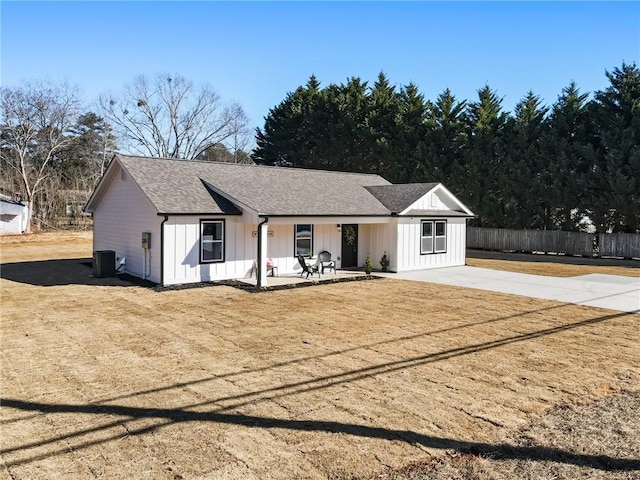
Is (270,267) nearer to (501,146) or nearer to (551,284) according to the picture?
(551,284)

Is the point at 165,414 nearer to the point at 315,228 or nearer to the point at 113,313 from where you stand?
the point at 113,313

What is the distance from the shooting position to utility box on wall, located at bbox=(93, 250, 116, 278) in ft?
53.9

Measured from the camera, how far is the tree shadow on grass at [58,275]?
1539 centimetres

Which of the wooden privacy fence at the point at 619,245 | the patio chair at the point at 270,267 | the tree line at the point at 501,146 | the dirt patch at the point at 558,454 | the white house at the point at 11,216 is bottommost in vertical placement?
the dirt patch at the point at 558,454

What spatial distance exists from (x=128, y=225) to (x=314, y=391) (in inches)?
516

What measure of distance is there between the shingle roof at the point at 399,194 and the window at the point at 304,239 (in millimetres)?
3594

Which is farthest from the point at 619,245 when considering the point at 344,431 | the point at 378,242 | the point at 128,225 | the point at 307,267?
the point at 344,431

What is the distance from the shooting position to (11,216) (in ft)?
122

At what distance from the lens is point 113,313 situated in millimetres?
10992

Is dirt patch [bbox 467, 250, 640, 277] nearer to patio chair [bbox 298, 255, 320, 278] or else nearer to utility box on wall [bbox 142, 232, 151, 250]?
patio chair [bbox 298, 255, 320, 278]

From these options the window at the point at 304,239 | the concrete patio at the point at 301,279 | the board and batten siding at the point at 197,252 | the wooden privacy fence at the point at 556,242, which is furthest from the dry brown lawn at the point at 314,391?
the wooden privacy fence at the point at 556,242


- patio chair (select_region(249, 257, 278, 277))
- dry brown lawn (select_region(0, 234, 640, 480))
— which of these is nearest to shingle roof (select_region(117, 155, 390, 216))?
patio chair (select_region(249, 257, 278, 277))

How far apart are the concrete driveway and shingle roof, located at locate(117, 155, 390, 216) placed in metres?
3.57

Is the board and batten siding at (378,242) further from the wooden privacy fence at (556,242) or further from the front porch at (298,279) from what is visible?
the wooden privacy fence at (556,242)
